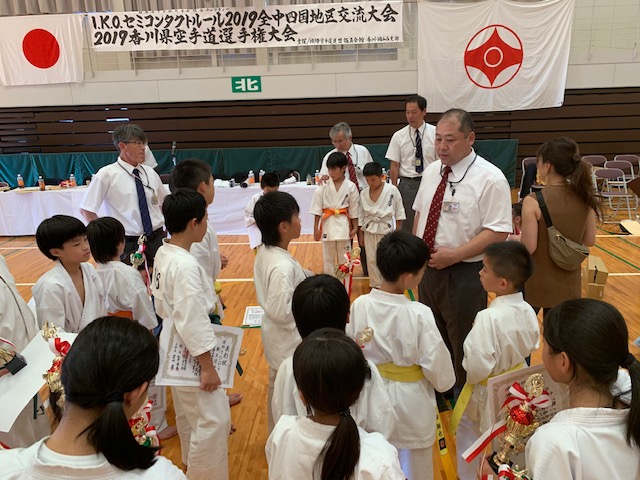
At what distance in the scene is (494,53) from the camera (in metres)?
8.53

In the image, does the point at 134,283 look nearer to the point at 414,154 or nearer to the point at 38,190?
the point at 414,154

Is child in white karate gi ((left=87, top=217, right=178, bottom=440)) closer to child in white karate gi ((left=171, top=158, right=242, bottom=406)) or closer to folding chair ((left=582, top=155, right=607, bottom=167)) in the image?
child in white karate gi ((left=171, top=158, right=242, bottom=406))

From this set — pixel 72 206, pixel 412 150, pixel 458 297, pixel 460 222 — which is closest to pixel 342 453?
pixel 458 297

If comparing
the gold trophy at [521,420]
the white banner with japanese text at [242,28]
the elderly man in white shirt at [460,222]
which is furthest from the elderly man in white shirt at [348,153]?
the white banner with japanese text at [242,28]

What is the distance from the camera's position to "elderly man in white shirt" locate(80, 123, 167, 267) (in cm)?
365

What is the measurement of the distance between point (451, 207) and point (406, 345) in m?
1.09

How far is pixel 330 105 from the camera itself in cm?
978

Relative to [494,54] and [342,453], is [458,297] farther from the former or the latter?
[494,54]

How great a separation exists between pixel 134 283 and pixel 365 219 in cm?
275

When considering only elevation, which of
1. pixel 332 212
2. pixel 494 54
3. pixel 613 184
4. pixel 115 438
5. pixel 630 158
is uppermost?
pixel 494 54

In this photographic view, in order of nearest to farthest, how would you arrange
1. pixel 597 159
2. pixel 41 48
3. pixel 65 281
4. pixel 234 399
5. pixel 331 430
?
pixel 331 430
pixel 65 281
pixel 234 399
pixel 41 48
pixel 597 159

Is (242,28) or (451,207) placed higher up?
(242,28)

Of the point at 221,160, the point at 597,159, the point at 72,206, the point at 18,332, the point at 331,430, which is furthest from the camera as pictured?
the point at 221,160

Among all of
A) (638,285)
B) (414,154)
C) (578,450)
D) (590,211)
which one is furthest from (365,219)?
(578,450)
